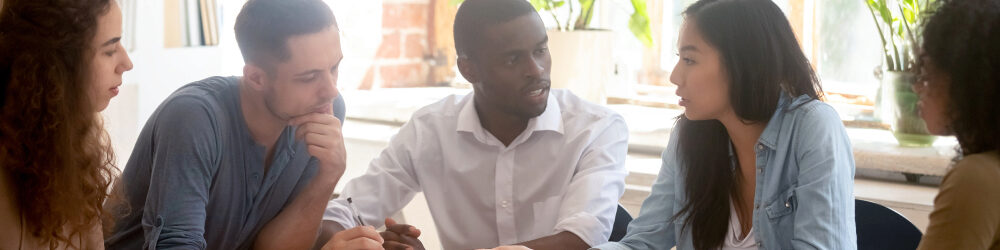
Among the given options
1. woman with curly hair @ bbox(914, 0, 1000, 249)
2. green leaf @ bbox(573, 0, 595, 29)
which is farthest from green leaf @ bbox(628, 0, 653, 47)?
woman with curly hair @ bbox(914, 0, 1000, 249)

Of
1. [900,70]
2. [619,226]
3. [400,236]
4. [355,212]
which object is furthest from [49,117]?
[900,70]

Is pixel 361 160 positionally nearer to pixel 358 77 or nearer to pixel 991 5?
pixel 358 77

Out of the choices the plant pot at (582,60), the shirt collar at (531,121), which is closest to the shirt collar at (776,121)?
the shirt collar at (531,121)

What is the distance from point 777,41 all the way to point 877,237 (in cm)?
40

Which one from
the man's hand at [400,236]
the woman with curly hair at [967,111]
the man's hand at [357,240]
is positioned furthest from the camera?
the man's hand at [400,236]

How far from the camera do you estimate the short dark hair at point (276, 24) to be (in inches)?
68.8

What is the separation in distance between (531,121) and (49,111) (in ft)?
3.22

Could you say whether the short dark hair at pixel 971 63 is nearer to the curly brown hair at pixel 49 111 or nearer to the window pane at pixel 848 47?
the curly brown hair at pixel 49 111

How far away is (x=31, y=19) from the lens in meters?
1.28

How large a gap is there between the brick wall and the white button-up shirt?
4.83 ft

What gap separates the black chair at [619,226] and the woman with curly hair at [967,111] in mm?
765

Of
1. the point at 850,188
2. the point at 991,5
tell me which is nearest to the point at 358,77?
the point at 850,188

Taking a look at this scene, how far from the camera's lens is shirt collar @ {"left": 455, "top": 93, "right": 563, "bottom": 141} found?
2049 millimetres

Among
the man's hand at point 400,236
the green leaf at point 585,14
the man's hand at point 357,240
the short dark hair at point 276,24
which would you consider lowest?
the man's hand at point 400,236
